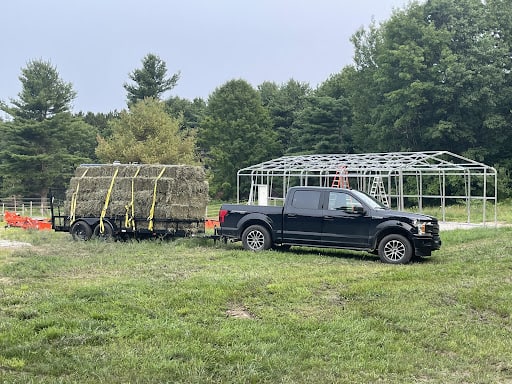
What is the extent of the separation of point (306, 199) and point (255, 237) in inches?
60.5

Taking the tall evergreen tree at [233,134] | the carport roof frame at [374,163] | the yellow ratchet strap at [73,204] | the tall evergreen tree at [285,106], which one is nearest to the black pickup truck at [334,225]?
the yellow ratchet strap at [73,204]

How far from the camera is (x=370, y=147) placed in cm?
4284

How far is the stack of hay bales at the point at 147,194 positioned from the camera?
14.5 metres

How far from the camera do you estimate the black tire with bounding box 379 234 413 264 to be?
11.0 m

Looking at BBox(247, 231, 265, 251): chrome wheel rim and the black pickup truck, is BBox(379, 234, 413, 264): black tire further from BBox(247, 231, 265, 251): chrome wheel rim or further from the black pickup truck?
BBox(247, 231, 265, 251): chrome wheel rim

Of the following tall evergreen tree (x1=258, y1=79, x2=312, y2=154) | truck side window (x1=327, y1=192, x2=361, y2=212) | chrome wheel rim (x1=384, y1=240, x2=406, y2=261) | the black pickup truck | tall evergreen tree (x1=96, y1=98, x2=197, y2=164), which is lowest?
chrome wheel rim (x1=384, y1=240, x2=406, y2=261)

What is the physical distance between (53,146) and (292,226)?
3497 cm

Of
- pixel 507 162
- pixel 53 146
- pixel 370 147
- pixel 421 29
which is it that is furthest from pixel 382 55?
pixel 53 146

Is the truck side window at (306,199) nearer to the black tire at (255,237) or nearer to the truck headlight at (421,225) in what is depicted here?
the black tire at (255,237)

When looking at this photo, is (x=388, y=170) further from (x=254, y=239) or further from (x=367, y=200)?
(x=254, y=239)

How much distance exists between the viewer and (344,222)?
38.4ft

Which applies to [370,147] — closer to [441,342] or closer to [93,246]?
[93,246]

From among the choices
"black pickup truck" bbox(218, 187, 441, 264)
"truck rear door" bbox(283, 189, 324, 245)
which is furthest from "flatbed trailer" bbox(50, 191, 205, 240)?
"truck rear door" bbox(283, 189, 324, 245)

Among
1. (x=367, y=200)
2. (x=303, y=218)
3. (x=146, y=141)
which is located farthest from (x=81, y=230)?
(x=146, y=141)
